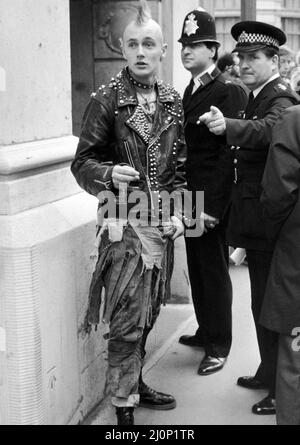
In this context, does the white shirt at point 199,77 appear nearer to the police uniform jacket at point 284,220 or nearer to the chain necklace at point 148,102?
the chain necklace at point 148,102

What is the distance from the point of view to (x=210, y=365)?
13.3 feet

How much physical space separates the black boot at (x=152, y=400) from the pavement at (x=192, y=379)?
1.3 inches

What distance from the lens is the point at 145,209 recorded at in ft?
9.99

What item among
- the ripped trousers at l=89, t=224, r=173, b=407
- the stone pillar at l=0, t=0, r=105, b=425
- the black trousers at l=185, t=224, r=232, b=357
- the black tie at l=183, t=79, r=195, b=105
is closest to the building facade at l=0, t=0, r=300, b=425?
the stone pillar at l=0, t=0, r=105, b=425

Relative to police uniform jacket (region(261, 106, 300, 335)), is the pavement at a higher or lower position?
lower

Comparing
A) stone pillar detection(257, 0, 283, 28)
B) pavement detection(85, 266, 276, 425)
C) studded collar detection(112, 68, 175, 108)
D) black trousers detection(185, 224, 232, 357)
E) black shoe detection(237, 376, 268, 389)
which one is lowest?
pavement detection(85, 266, 276, 425)

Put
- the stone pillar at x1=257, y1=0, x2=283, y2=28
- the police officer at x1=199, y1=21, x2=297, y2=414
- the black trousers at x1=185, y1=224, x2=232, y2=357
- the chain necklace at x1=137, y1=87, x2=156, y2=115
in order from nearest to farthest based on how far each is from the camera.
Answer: the chain necklace at x1=137, y1=87, x2=156, y2=115
the police officer at x1=199, y1=21, x2=297, y2=414
the black trousers at x1=185, y1=224, x2=232, y2=357
the stone pillar at x1=257, y1=0, x2=283, y2=28

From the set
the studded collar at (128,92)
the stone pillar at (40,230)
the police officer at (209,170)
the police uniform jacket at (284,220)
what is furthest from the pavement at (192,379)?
the studded collar at (128,92)

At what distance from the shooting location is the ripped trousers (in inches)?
119

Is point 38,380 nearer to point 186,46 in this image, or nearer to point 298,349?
point 298,349

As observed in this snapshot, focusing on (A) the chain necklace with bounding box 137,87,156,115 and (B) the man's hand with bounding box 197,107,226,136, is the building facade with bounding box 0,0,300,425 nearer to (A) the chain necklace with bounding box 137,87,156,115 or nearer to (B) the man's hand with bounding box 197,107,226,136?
(A) the chain necklace with bounding box 137,87,156,115

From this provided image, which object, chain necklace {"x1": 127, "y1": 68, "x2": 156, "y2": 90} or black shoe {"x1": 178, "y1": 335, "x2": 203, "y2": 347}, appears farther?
black shoe {"x1": 178, "y1": 335, "x2": 203, "y2": 347}
